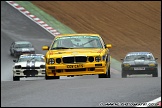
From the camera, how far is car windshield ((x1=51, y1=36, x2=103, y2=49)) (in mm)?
17516

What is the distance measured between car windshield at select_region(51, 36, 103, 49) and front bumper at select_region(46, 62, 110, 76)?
101cm

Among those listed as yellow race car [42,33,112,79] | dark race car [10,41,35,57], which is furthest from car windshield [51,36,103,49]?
dark race car [10,41,35,57]

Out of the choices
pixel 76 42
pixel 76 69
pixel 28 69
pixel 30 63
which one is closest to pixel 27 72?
pixel 28 69

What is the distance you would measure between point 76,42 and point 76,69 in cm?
141

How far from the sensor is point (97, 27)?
1806 inches

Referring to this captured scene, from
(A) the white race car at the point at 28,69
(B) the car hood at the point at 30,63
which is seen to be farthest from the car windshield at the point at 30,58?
(B) the car hood at the point at 30,63

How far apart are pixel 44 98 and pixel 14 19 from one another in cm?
3866

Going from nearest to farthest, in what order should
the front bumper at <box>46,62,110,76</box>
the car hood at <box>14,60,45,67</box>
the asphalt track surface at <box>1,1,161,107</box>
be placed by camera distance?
the asphalt track surface at <box>1,1,161,107</box>, the front bumper at <box>46,62,110,76</box>, the car hood at <box>14,60,45,67</box>

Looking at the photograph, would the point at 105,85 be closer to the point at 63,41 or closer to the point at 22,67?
the point at 63,41

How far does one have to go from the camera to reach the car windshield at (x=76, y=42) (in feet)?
57.5

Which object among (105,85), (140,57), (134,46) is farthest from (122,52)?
(105,85)

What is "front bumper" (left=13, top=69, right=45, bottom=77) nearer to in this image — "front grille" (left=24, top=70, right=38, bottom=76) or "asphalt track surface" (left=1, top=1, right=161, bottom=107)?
"front grille" (left=24, top=70, right=38, bottom=76)

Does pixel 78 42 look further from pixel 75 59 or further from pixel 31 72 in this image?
pixel 31 72

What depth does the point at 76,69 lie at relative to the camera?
16.5 meters
